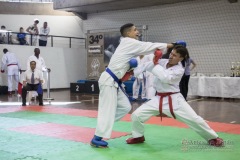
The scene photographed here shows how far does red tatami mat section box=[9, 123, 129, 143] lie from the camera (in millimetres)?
4812

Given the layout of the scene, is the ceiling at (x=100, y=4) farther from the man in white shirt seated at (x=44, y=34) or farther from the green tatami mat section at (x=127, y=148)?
the green tatami mat section at (x=127, y=148)

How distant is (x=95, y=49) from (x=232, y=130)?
33.6 ft

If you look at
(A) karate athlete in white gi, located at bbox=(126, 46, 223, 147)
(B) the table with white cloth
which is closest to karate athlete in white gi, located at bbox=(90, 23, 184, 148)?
(A) karate athlete in white gi, located at bbox=(126, 46, 223, 147)

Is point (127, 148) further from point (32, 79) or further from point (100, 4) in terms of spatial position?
point (100, 4)

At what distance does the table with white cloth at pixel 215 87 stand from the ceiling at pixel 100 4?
11.9 feet

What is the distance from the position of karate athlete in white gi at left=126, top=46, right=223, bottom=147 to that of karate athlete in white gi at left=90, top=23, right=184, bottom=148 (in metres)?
0.19

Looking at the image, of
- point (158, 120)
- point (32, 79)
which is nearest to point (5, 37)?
point (32, 79)

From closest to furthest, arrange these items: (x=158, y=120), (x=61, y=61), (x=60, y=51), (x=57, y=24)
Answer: (x=158, y=120), (x=60, y=51), (x=61, y=61), (x=57, y=24)

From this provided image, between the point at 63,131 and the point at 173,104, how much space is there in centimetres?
202

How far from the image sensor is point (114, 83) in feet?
13.7

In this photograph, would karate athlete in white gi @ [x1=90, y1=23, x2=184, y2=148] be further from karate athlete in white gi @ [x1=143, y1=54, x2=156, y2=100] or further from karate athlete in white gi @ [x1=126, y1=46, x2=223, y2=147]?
karate athlete in white gi @ [x1=143, y1=54, x2=156, y2=100]

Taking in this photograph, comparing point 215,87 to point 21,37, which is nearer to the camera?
point 215,87

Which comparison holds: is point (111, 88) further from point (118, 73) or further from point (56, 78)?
point (56, 78)

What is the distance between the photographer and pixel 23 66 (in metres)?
14.5
